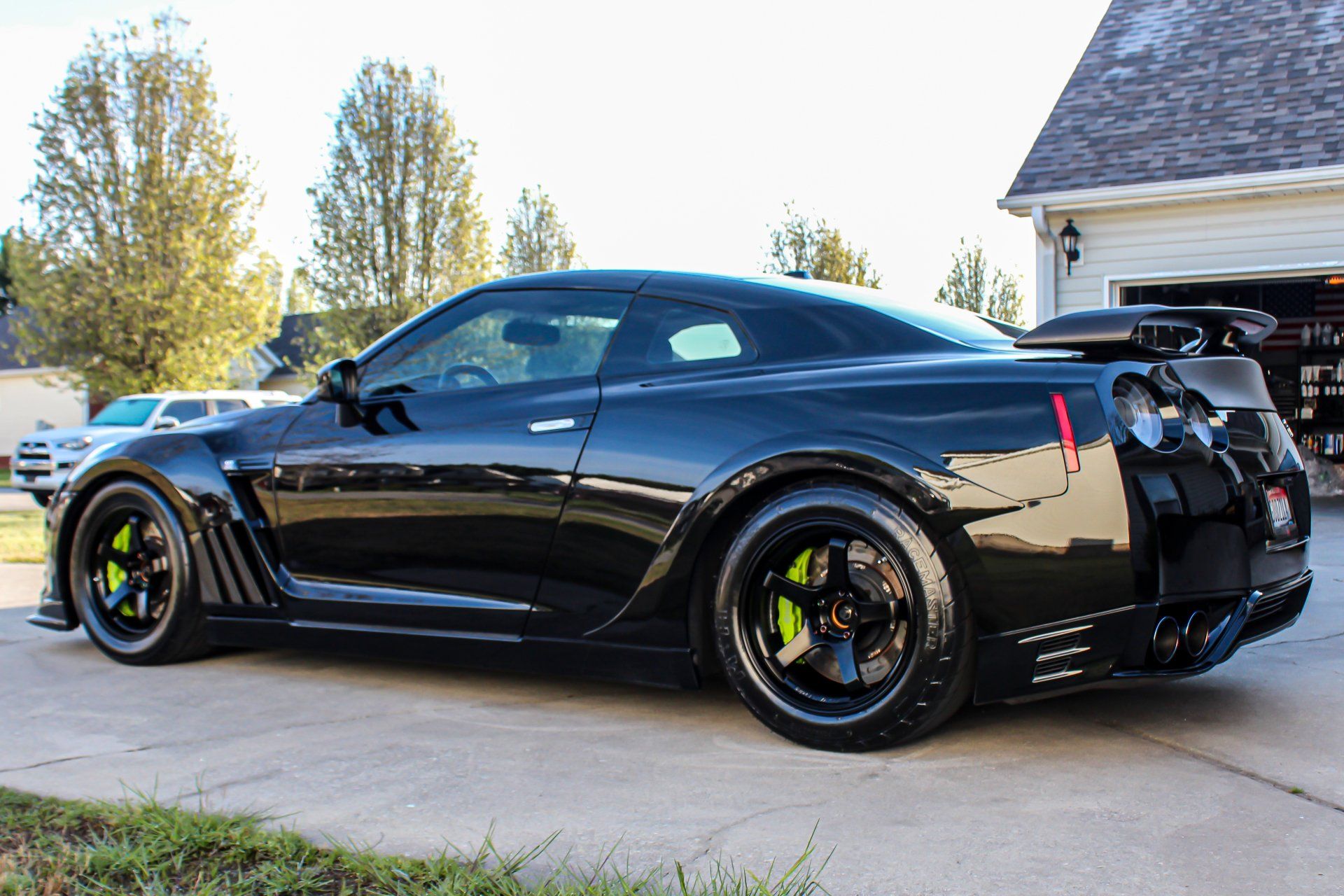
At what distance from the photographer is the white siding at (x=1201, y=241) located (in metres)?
11.1

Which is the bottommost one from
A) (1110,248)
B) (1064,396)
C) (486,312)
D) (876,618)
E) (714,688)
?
(714,688)

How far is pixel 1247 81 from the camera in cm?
1228

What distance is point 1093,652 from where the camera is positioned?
2.85m

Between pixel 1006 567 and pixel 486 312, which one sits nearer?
pixel 1006 567

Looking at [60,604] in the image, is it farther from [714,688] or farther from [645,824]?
[645,824]

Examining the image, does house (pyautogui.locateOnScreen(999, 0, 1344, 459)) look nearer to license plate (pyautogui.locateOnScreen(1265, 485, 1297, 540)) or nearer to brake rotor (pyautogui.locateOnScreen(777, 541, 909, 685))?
license plate (pyautogui.locateOnScreen(1265, 485, 1297, 540))

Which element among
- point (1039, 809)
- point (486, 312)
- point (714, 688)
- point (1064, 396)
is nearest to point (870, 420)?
point (1064, 396)

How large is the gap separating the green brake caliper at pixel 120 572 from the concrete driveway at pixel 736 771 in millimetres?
339

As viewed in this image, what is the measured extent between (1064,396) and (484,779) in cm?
167

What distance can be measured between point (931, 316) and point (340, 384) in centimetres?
195

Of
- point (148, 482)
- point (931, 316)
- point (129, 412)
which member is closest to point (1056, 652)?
point (931, 316)

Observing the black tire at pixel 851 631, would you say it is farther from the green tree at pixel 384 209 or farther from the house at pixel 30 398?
the house at pixel 30 398

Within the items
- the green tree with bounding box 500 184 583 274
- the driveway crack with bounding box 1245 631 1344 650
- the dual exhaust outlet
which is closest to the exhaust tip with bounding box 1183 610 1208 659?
the dual exhaust outlet

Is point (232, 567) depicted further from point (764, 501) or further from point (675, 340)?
point (764, 501)
